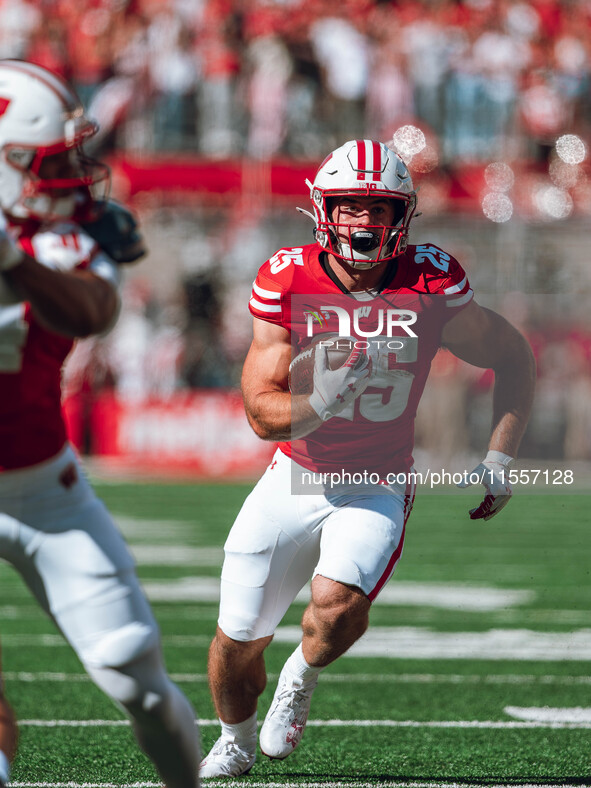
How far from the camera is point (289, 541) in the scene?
3.54 metres

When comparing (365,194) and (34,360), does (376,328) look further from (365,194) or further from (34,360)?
(34,360)

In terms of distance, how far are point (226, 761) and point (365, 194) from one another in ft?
5.35

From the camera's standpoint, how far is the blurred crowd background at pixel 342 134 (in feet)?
48.8

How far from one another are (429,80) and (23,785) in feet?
43.5

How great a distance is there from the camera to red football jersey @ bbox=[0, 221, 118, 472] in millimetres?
2492

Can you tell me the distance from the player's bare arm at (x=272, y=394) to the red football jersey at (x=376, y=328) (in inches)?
2.2

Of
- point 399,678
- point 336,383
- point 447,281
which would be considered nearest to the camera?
point 336,383

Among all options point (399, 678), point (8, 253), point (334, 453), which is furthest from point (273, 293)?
point (399, 678)

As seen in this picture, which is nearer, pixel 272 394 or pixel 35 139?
pixel 35 139

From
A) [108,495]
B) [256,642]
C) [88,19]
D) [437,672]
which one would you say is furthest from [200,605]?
[88,19]

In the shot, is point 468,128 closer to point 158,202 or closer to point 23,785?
point 158,202

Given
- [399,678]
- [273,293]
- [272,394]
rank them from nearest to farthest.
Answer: [272,394]
[273,293]
[399,678]

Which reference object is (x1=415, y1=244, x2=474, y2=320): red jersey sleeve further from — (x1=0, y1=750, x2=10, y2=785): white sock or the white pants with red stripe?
(x1=0, y1=750, x2=10, y2=785): white sock

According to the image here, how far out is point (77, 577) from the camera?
2510 mm
